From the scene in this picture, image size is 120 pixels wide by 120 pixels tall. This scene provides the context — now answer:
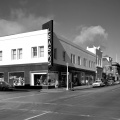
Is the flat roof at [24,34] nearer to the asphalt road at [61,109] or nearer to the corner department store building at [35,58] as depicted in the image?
the corner department store building at [35,58]

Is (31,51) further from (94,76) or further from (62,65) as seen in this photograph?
(94,76)

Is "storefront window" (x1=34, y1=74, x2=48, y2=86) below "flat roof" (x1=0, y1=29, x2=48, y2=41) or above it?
below

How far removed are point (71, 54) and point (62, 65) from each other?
235 inches

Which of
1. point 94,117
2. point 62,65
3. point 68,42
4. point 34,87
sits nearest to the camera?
point 94,117

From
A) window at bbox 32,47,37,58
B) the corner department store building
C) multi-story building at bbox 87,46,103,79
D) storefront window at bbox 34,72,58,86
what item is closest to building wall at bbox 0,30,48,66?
the corner department store building

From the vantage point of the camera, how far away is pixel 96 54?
6131 cm

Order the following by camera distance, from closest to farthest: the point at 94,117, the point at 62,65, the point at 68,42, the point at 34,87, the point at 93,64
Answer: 1. the point at 94,117
2. the point at 34,87
3. the point at 62,65
4. the point at 68,42
5. the point at 93,64

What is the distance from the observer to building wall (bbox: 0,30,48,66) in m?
34.4

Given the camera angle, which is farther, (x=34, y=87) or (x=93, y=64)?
(x=93, y=64)

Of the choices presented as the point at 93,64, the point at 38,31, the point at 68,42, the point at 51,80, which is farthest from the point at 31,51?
the point at 93,64

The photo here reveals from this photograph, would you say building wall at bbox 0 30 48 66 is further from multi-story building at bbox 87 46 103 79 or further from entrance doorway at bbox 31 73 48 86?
multi-story building at bbox 87 46 103 79

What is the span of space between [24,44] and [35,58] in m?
3.28

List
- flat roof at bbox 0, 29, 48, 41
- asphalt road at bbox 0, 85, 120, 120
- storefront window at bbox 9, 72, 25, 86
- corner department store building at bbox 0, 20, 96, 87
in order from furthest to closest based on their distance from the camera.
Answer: storefront window at bbox 9, 72, 25, 86
flat roof at bbox 0, 29, 48, 41
corner department store building at bbox 0, 20, 96, 87
asphalt road at bbox 0, 85, 120, 120

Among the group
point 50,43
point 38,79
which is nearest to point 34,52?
point 50,43
